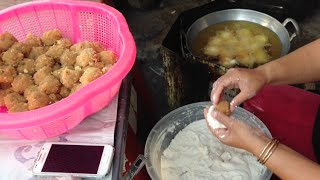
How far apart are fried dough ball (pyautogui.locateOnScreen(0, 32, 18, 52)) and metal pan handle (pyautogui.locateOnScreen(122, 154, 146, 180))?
0.63m

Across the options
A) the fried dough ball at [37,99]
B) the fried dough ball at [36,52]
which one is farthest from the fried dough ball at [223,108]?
the fried dough ball at [36,52]

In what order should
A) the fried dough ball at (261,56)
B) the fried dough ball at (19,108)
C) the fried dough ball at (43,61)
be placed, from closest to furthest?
the fried dough ball at (19,108) < the fried dough ball at (43,61) < the fried dough ball at (261,56)

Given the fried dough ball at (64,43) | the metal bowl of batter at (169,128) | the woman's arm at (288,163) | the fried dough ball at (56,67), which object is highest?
the fried dough ball at (64,43)

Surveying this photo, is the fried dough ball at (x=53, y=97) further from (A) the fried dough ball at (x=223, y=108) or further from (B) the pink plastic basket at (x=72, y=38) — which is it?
(A) the fried dough ball at (x=223, y=108)

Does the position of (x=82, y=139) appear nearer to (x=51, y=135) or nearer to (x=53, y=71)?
(x=51, y=135)

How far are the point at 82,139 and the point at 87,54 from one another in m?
0.29

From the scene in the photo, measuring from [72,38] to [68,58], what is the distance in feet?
0.62

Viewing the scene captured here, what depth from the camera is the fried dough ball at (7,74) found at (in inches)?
48.1

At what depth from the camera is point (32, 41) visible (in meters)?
1.34

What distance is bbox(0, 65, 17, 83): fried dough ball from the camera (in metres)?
1.22

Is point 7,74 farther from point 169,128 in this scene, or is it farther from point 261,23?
point 261,23

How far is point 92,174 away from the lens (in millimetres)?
1048

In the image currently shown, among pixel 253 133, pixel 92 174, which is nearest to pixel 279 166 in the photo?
pixel 253 133

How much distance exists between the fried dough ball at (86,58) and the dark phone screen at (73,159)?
0.29 m
